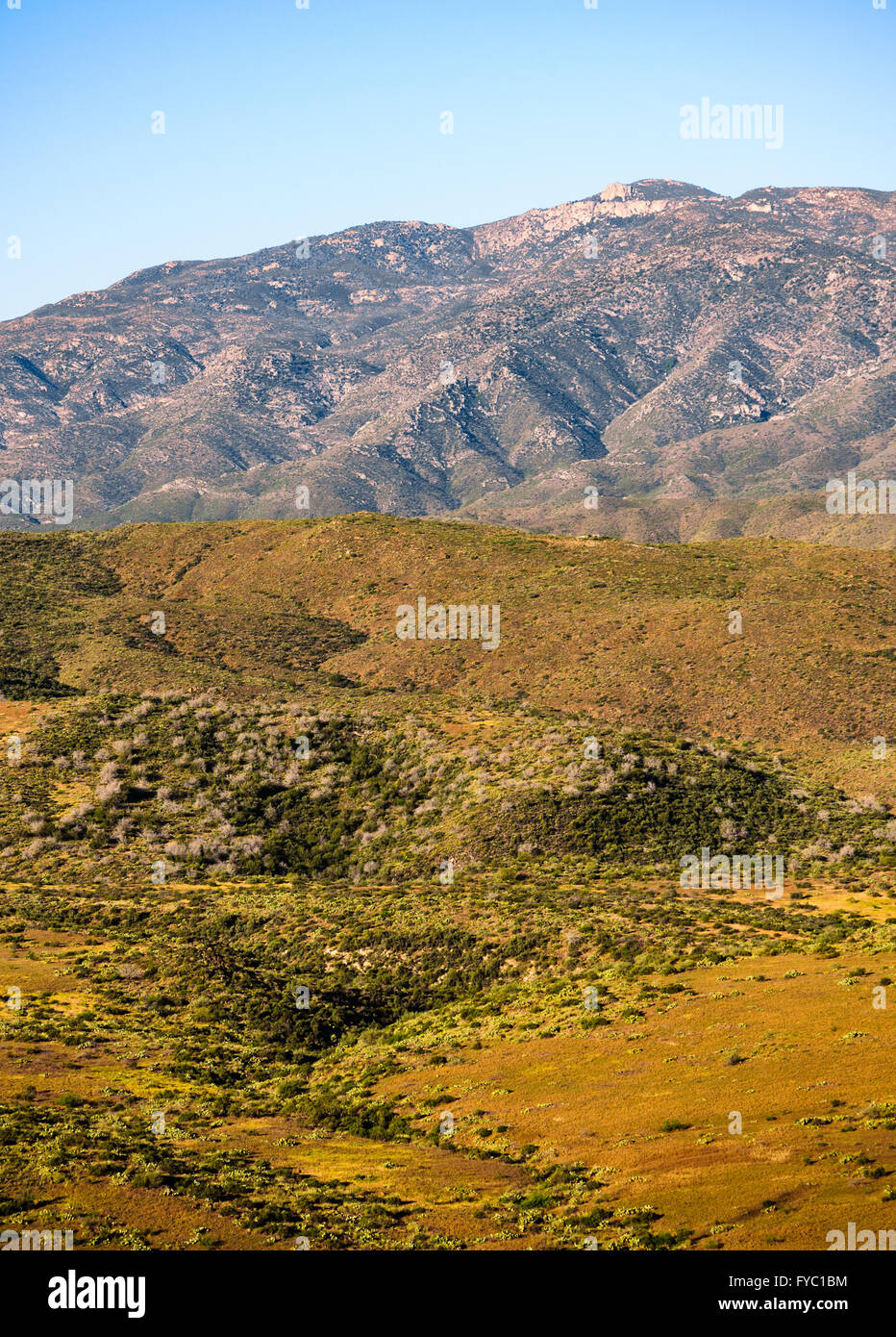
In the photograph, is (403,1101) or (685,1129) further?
(403,1101)

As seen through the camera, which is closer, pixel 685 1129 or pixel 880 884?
pixel 685 1129

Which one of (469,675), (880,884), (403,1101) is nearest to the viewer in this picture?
(403,1101)

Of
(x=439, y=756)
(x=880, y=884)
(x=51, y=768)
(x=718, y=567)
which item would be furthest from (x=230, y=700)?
(x=718, y=567)

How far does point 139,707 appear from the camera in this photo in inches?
3071

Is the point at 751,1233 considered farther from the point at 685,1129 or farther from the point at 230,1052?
the point at 230,1052

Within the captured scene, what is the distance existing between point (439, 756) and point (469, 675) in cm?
2555

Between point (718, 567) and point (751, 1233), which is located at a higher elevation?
point (718, 567)

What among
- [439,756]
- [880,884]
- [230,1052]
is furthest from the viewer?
[439,756]

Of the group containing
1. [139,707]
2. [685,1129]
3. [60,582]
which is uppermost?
[60,582]
